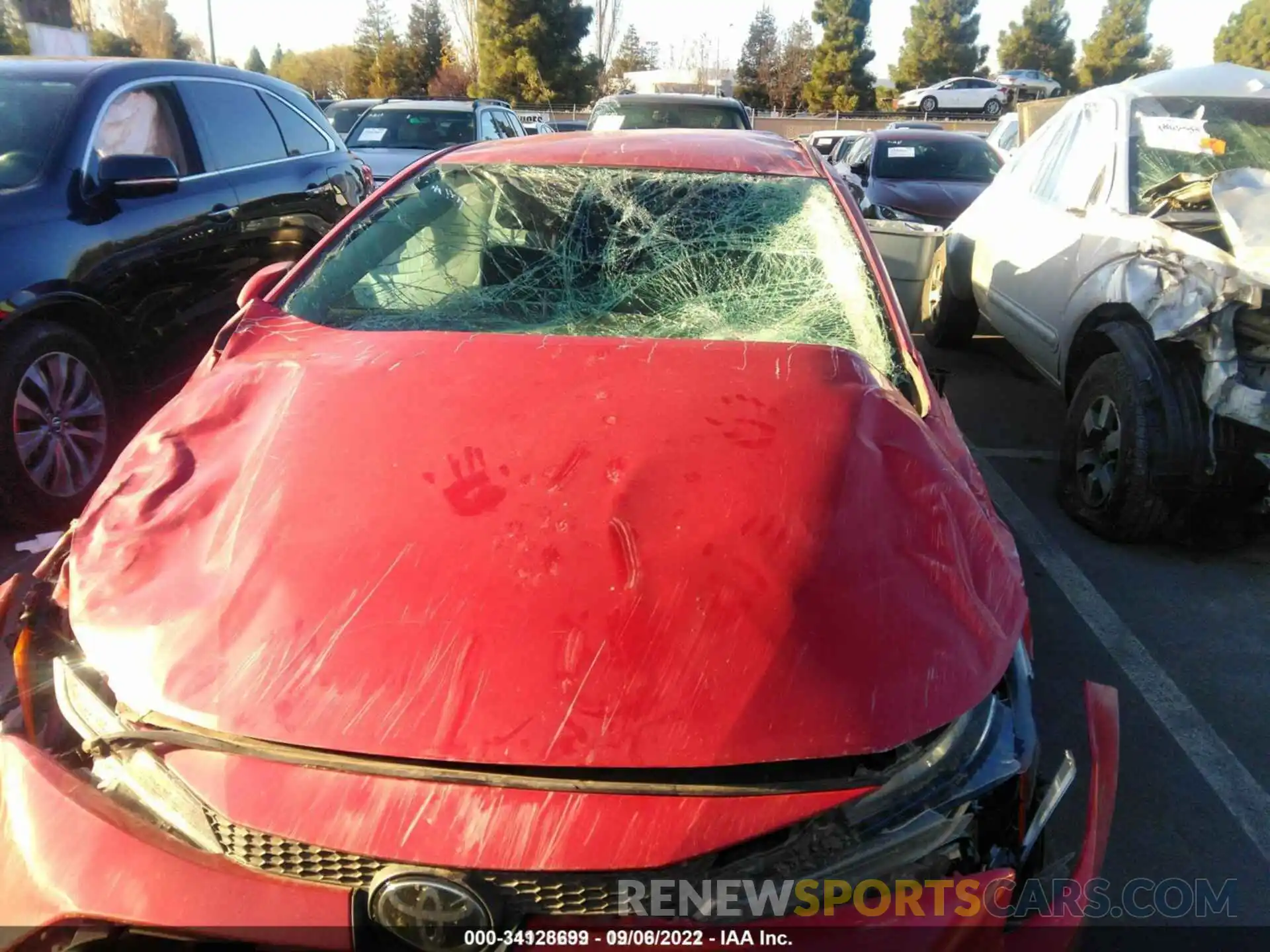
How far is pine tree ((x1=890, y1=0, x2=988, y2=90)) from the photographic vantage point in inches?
1668

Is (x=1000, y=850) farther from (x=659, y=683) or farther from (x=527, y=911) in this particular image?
(x=527, y=911)

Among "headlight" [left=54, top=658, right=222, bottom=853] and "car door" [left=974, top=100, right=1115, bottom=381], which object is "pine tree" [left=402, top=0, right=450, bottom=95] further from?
"headlight" [left=54, top=658, right=222, bottom=853]

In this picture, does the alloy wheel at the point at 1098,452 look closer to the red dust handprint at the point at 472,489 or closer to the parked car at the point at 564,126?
the red dust handprint at the point at 472,489

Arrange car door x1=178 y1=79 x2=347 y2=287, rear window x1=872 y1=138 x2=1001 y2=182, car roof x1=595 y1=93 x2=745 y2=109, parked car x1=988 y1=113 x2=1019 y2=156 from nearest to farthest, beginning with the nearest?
car door x1=178 y1=79 x2=347 y2=287 → car roof x1=595 y1=93 x2=745 y2=109 → rear window x1=872 y1=138 x2=1001 y2=182 → parked car x1=988 y1=113 x2=1019 y2=156

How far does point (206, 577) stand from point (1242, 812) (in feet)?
8.54

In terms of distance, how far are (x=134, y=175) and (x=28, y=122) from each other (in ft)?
1.79

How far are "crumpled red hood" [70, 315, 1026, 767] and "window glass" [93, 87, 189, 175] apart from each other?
2710 millimetres

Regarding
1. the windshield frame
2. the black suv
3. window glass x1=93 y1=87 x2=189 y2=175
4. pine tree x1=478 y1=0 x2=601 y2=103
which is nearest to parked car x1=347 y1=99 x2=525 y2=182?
the black suv

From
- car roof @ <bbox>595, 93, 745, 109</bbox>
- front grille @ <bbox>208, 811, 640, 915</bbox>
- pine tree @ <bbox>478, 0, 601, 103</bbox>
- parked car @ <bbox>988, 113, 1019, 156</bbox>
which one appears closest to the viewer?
front grille @ <bbox>208, 811, 640, 915</bbox>

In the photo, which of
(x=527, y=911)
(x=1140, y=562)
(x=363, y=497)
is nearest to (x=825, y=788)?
(x=527, y=911)

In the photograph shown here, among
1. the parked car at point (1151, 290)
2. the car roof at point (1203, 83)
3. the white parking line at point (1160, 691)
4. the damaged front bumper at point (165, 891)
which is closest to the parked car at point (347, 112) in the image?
the parked car at point (1151, 290)

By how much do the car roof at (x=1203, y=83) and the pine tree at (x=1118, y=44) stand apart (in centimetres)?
4329

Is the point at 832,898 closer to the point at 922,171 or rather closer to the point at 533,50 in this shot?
the point at 922,171

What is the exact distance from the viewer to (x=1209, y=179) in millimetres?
3691
